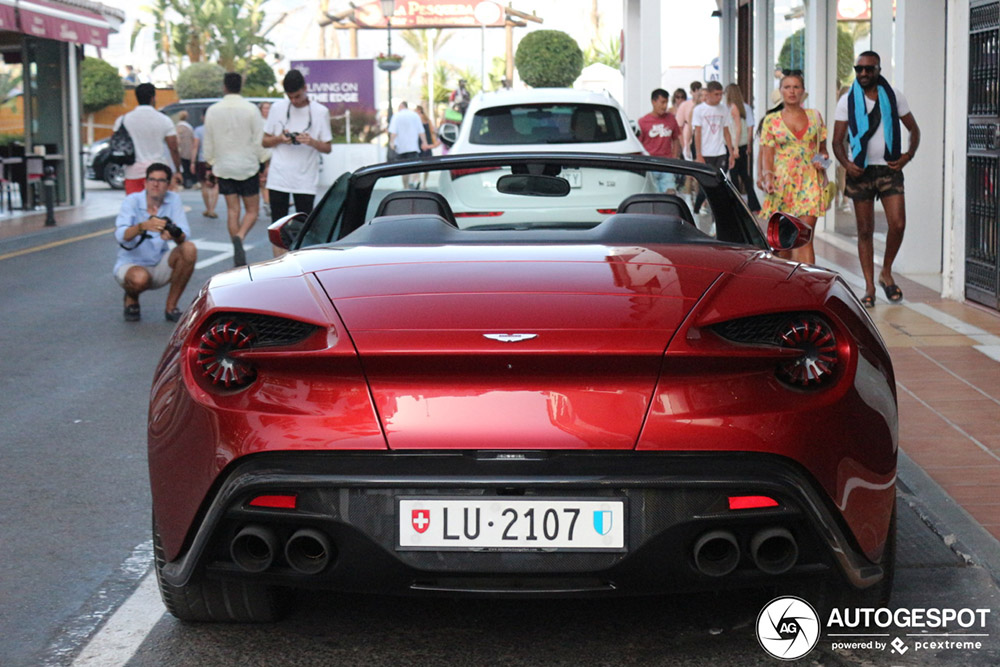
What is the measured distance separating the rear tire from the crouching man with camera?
21.4 feet

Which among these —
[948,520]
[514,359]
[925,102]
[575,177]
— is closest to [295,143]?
[575,177]

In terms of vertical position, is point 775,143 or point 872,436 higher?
point 775,143

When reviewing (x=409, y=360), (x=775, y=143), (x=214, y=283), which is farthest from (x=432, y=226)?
(x=775, y=143)

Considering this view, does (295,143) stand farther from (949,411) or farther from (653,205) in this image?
(653,205)

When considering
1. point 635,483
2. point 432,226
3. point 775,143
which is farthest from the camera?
point 775,143

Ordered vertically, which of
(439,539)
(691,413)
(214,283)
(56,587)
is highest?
(214,283)

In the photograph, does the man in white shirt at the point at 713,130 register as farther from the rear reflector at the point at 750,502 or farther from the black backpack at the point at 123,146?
the rear reflector at the point at 750,502

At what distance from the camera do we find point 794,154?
35.4ft

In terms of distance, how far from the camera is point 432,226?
161 inches

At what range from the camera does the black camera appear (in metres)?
9.86

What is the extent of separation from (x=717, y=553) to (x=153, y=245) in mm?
7842

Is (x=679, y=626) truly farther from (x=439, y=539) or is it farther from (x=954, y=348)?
(x=954, y=348)

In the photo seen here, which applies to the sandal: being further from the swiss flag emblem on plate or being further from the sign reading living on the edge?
the sign reading living on the edge

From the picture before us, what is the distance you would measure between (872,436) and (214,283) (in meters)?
1.62
